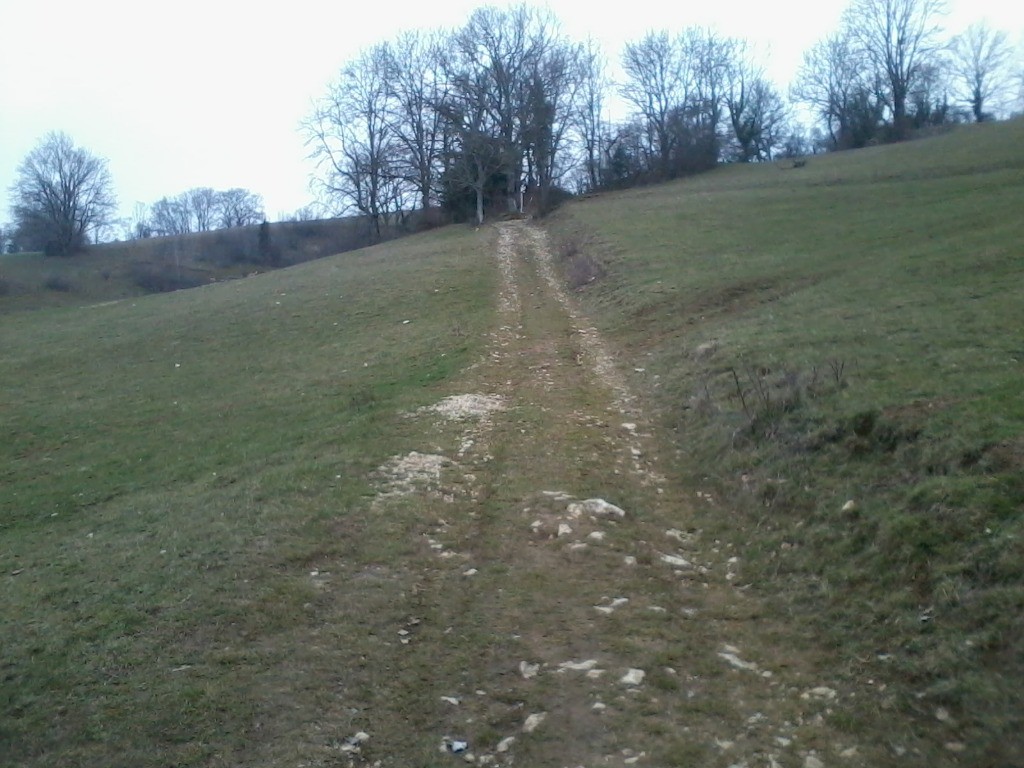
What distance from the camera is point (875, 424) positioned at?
984cm

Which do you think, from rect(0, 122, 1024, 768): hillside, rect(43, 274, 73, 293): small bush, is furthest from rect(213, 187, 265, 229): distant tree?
rect(0, 122, 1024, 768): hillside

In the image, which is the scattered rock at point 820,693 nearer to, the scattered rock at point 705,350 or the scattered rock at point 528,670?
the scattered rock at point 528,670

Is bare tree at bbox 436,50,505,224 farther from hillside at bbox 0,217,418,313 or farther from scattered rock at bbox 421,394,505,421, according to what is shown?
scattered rock at bbox 421,394,505,421

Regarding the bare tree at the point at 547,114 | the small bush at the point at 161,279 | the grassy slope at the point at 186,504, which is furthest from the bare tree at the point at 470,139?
the grassy slope at the point at 186,504

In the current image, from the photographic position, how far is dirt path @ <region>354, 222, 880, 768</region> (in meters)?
5.86

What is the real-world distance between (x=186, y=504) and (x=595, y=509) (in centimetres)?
592

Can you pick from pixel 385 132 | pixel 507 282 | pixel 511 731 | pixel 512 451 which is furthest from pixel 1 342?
pixel 385 132

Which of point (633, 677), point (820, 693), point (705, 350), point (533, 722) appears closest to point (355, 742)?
point (533, 722)

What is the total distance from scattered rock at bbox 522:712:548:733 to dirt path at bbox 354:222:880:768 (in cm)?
1

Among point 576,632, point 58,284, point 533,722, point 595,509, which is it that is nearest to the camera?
point 533,722

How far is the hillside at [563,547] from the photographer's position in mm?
6059

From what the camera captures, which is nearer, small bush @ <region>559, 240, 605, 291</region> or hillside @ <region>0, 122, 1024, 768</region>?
hillside @ <region>0, 122, 1024, 768</region>

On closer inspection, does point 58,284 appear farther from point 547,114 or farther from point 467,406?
point 467,406

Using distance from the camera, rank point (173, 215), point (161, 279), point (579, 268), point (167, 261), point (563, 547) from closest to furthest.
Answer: point (563, 547) < point (579, 268) < point (161, 279) < point (167, 261) < point (173, 215)
